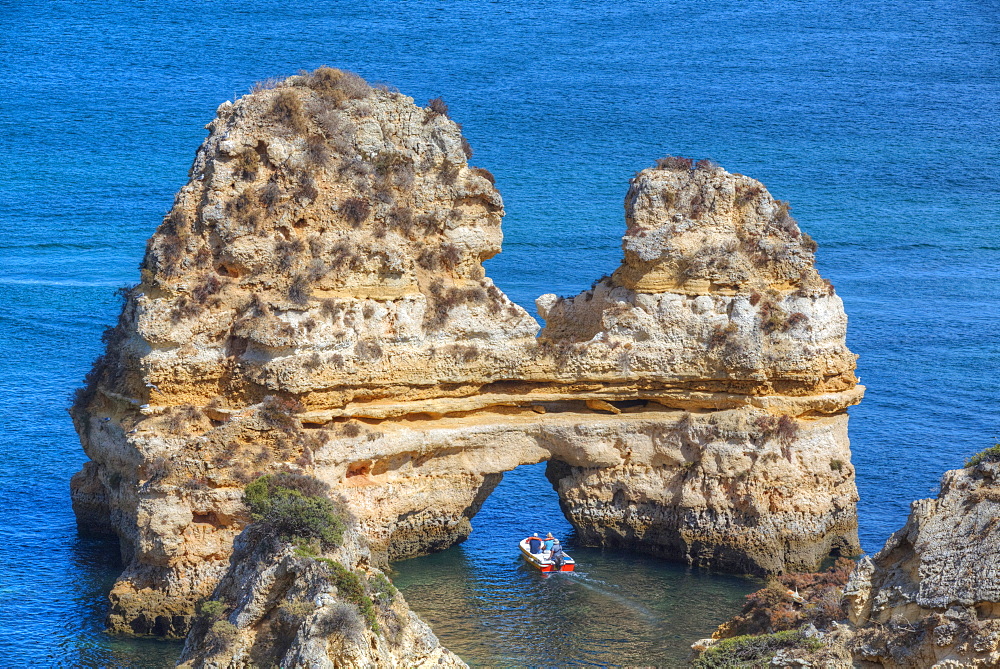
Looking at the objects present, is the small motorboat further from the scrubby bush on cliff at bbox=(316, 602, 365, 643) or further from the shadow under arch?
the scrubby bush on cliff at bbox=(316, 602, 365, 643)

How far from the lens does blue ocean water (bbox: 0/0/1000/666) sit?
74312 mm

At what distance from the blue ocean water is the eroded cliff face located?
784 inches

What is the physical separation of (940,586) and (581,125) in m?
69.0

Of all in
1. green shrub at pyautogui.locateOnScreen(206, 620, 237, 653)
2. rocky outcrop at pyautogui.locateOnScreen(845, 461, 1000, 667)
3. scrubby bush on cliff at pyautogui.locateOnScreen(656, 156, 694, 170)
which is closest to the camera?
rocky outcrop at pyautogui.locateOnScreen(845, 461, 1000, 667)

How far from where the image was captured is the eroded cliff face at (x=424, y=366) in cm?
3934

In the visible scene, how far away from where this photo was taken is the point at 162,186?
88.1m

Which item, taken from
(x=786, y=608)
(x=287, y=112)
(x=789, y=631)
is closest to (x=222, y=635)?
(x=789, y=631)

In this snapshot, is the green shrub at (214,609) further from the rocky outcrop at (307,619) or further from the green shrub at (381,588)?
the green shrub at (381,588)

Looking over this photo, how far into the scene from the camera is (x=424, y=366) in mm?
41625

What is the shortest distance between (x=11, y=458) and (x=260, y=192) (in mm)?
18097

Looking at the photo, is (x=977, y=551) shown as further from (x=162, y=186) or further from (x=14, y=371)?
(x=162, y=186)

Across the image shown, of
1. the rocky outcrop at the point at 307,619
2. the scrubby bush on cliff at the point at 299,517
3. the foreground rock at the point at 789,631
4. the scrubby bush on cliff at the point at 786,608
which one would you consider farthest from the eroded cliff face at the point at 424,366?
the scrubby bush on cliff at the point at 786,608

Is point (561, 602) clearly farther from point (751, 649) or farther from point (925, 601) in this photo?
point (925, 601)

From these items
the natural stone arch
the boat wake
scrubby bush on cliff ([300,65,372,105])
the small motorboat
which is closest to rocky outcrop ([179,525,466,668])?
the boat wake
